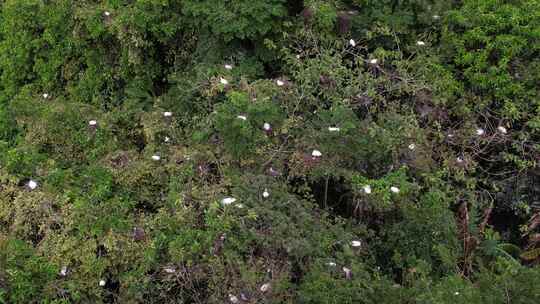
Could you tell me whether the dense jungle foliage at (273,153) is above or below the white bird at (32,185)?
above

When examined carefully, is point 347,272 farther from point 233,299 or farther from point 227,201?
point 227,201

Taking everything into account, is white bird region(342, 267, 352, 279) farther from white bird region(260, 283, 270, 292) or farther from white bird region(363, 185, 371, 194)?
white bird region(363, 185, 371, 194)

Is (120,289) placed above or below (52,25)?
below

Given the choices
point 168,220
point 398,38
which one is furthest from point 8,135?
point 398,38

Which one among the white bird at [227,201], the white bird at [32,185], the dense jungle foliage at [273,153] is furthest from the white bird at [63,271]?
the white bird at [227,201]

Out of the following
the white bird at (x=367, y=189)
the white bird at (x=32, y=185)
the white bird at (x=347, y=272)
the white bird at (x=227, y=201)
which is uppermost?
the white bird at (x=367, y=189)

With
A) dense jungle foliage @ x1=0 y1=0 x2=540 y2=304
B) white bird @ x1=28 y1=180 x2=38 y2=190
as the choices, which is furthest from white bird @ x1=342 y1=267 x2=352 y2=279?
white bird @ x1=28 y1=180 x2=38 y2=190

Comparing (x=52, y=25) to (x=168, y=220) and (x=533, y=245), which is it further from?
(x=533, y=245)

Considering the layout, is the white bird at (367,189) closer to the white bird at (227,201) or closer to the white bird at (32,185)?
the white bird at (227,201)
